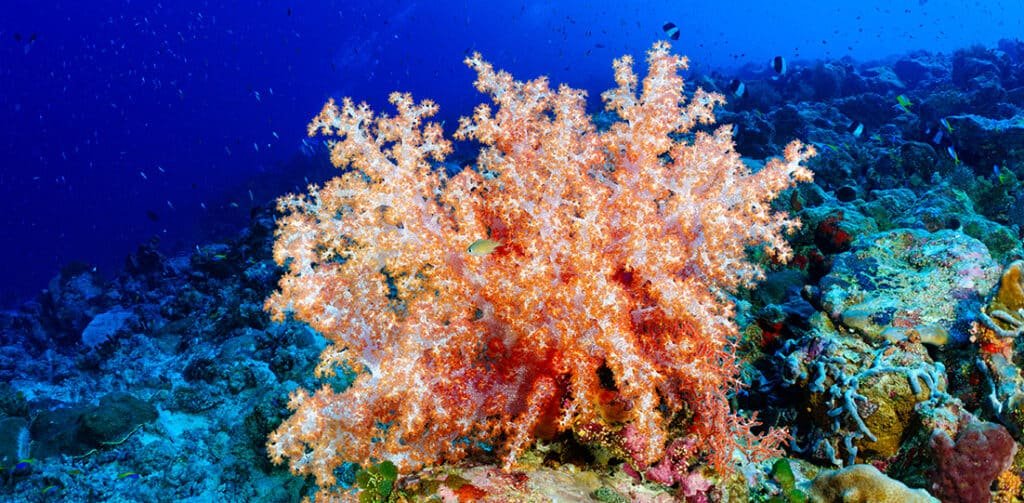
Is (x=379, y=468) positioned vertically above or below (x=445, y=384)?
below

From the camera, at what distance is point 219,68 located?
4045 inches

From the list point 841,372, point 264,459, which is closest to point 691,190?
point 841,372

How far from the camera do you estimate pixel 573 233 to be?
326 centimetres

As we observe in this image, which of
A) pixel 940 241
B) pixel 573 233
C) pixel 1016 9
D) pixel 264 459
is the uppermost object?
pixel 1016 9

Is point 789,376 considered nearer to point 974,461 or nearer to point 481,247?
point 974,461

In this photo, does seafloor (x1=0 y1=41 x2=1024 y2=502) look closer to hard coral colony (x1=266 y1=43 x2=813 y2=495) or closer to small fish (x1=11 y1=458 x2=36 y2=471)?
small fish (x1=11 y1=458 x2=36 y2=471)

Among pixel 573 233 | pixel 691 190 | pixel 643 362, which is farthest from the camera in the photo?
pixel 691 190

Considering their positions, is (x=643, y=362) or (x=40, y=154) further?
(x=40, y=154)

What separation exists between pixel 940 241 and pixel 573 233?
171 inches

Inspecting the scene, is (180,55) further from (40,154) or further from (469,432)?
(469,432)

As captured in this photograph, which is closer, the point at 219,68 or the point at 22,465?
the point at 22,465

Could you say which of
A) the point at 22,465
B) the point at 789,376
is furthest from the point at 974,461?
the point at 22,465

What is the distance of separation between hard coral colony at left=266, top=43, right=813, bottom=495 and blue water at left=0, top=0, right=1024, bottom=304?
41.5m

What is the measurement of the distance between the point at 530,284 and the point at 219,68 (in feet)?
407
